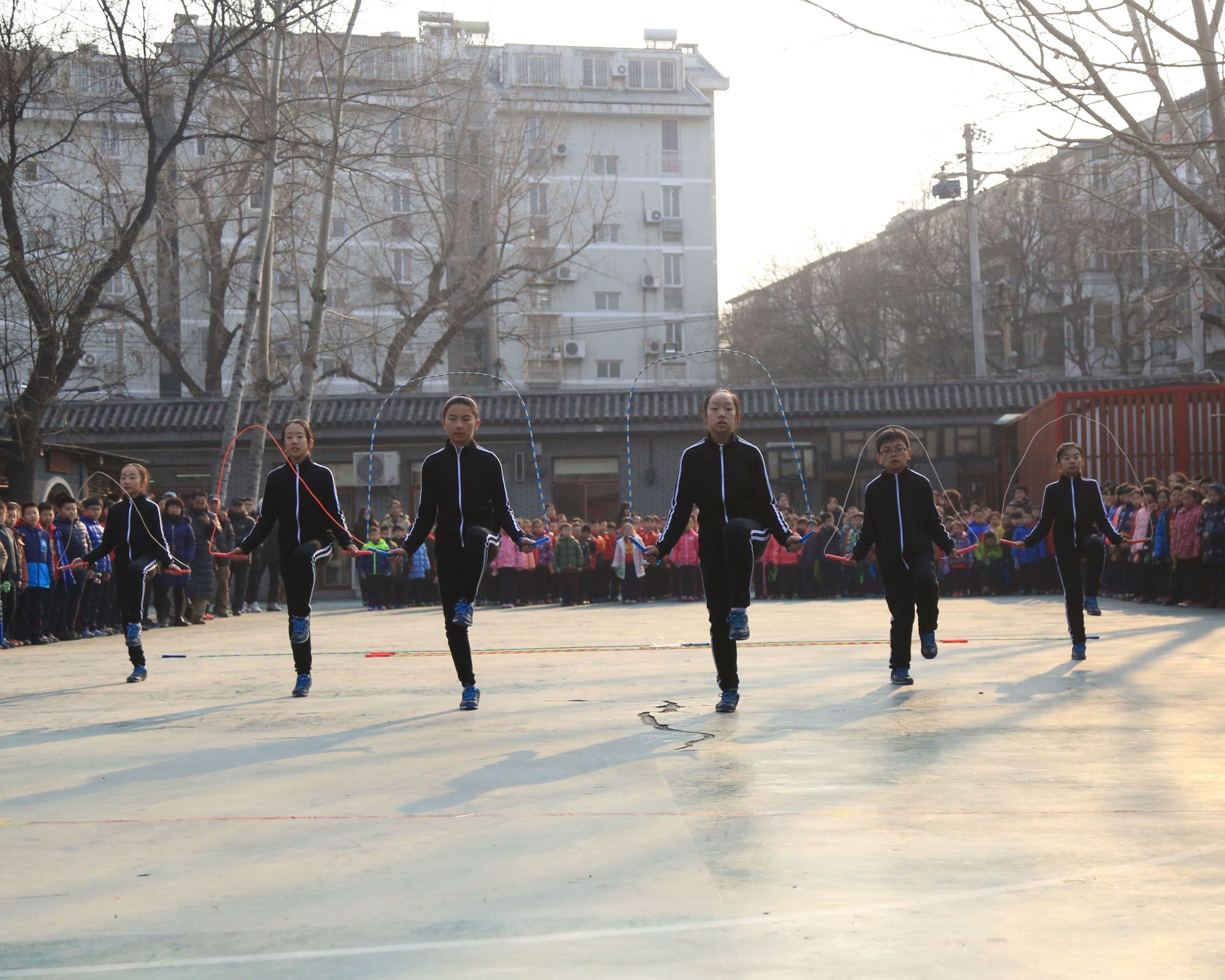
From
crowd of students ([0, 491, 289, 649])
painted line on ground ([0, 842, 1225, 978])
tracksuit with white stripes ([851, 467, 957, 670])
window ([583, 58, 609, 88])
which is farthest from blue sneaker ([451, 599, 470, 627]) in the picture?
window ([583, 58, 609, 88])

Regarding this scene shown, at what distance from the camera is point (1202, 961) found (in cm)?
383

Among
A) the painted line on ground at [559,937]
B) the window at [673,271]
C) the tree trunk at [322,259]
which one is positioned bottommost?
the painted line on ground at [559,937]

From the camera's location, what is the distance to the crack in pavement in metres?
7.69

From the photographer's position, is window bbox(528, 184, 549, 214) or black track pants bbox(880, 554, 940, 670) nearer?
black track pants bbox(880, 554, 940, 670)

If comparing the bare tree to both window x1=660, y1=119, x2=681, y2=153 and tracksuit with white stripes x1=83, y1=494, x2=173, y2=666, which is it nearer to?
tracksuit with white stripes x1=83, y1=494, x2=173, y2=666

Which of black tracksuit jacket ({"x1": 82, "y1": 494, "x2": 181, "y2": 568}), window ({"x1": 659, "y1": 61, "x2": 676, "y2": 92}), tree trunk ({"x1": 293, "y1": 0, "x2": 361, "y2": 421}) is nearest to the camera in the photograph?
black tracksuit jacket ({"x1": 82, "y1": 494, "x2": 181, "y2": 568})

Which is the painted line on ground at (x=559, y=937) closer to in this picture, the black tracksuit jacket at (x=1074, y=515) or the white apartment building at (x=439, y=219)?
the black tracksuit jacket at (x=1074, y=515)

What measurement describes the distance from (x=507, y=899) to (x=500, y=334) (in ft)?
133

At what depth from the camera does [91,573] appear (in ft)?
64.0

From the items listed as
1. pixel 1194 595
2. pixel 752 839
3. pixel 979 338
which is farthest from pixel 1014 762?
pixel 979 338

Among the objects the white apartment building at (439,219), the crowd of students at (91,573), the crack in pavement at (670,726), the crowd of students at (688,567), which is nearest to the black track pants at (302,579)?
the crack in pavement at (670,726)

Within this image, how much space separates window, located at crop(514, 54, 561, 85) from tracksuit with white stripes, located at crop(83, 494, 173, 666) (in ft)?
201

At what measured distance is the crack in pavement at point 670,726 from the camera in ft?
25.2

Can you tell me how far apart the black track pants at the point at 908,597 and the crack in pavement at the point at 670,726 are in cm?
199
